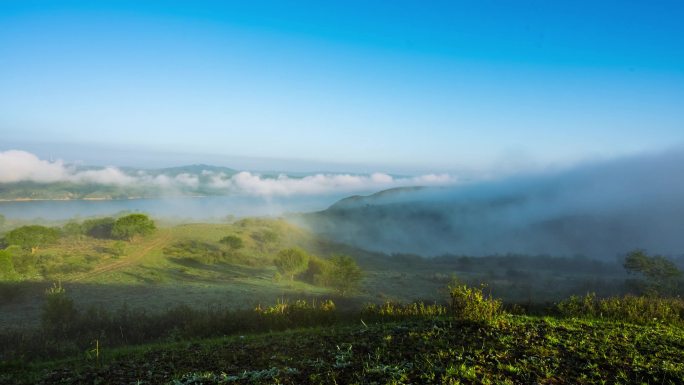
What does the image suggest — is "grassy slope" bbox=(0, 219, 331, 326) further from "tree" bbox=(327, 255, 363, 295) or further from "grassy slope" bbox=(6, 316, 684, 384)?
"grassy slope" bbox=(6, 316, 684, 384)

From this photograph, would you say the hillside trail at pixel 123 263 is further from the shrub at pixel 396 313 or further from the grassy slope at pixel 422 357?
the shrub at pixel 396 313

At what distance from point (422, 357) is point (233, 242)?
5758 cm

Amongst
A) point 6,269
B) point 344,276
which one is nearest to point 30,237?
point 6,269

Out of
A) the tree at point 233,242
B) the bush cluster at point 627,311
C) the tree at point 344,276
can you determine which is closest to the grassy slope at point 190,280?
the tree at point 233,242

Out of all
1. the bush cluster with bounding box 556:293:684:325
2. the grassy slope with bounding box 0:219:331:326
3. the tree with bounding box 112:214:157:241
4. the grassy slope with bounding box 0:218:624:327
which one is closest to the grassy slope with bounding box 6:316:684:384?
the bush cluster with bounding box 556:293:684:325

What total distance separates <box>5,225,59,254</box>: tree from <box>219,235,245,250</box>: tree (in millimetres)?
22223

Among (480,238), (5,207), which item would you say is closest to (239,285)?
(5,207)

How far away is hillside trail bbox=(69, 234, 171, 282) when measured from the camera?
38.6 m

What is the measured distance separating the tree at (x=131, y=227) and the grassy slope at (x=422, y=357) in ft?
172

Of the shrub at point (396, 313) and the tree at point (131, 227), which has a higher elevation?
the shrub at point (396, 313)

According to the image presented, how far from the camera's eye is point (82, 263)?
4238 cm

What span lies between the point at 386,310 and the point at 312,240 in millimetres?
77356

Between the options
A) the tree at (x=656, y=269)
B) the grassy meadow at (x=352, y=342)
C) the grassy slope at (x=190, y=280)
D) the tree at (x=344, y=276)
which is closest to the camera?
the grassy meadow at (x=352, y=342)

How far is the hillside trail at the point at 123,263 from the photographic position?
3864 centimetres
